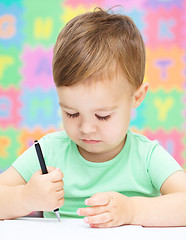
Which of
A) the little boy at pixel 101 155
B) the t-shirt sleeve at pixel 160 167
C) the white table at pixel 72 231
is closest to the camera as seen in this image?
the white table at pixel 72 231

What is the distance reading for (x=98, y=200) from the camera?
2.36 ft

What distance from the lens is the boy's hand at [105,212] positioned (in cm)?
71

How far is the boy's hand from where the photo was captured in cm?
71

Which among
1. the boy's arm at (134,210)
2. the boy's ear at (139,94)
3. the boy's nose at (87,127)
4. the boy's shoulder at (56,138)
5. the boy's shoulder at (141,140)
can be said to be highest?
the boy's ear at (139,94)

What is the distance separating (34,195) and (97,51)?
0.31 meters

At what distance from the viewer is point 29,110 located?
1763 millimetres

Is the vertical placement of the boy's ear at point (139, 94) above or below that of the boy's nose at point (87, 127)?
above

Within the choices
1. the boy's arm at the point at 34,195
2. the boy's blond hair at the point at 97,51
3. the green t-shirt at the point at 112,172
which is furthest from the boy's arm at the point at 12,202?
the boy's blond hair at the point at 97,51

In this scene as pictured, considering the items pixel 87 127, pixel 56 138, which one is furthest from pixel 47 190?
pixel 56 138

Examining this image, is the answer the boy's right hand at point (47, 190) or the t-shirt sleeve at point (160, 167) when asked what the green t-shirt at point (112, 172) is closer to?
the t-shirt sleeve at point (160, 167)

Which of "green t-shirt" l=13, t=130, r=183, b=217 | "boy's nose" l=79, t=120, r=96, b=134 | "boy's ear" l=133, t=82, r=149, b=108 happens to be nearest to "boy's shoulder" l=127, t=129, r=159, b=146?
"green t-shirt" l=13, t=130, r=183, b=217

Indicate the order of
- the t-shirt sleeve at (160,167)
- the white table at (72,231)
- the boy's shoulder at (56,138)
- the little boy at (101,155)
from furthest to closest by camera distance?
the boy's shoulder at (56,138) < the t-shirt sleeve at (160,167) < the little boy at (101,155) < the white table at (72,231)

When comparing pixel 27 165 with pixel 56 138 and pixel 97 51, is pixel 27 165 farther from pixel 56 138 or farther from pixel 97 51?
pixel 97 51

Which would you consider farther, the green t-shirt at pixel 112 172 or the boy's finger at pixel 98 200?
the green t-shirt at pixel 112 172
